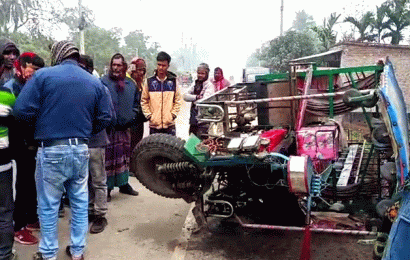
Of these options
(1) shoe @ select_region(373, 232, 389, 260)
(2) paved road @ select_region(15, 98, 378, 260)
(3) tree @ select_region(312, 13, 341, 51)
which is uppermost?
(3) tree @ select_region(312, 13, 341, 51)

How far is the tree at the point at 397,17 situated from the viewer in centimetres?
1720

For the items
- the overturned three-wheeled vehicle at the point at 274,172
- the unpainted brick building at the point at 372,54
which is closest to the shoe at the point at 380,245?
the overturned three-wheeled vehicle at the point at 274,172

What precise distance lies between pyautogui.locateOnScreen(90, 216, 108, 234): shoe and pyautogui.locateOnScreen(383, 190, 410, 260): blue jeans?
122 inches

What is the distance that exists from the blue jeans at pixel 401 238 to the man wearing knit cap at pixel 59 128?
2.42 metres

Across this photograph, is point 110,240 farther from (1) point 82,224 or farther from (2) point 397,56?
(2) point 397,56

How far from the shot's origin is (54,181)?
11.0 ft

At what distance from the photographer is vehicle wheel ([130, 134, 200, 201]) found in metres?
4.04

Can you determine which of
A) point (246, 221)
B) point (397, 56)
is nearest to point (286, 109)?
point (246, 221)

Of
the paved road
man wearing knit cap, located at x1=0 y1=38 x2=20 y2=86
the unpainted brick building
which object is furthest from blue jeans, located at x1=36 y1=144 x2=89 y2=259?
the unpainted brick building

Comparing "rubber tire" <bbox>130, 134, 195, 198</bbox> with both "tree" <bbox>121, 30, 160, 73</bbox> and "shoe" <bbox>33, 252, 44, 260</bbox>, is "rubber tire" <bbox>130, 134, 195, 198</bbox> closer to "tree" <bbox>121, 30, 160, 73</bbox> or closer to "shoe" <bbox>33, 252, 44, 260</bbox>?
"shoe" <bbox>33, 252, 44, 260</bbox>

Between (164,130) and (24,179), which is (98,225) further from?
(164,130)

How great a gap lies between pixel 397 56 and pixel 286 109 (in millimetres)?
11229

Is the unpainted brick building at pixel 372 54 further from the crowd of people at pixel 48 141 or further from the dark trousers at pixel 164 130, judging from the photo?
the crowd of people at pixel 48 141

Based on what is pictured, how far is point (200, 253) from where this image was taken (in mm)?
4020
